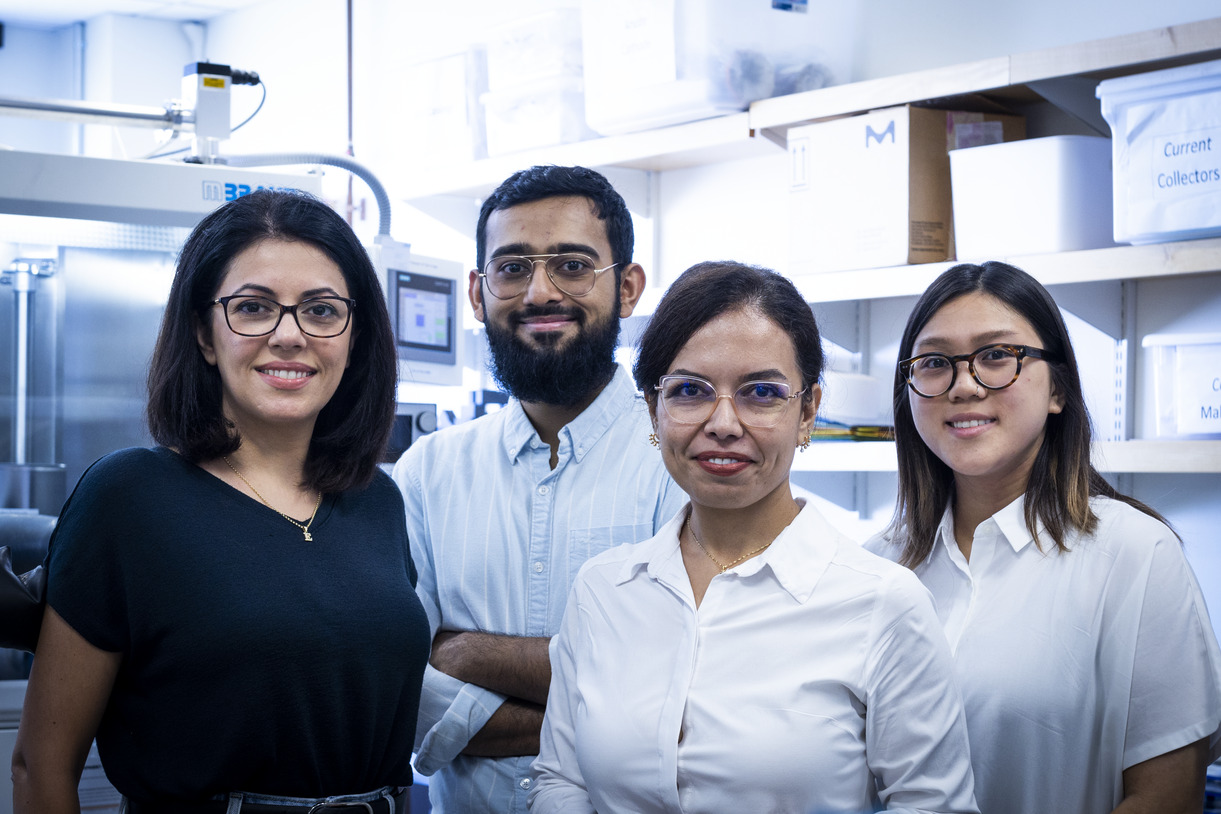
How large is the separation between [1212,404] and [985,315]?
0.77 metres

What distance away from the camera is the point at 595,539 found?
1.62 meters

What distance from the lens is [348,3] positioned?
4289mm

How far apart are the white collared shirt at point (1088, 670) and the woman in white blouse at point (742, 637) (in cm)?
30

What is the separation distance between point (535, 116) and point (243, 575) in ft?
6.29

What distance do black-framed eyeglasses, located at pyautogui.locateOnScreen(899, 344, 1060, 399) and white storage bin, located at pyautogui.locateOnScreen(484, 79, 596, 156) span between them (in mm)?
1528

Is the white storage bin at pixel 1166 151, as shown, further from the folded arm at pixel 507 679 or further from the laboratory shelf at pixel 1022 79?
the folded arm at pixel 507 679

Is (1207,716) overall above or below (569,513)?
below

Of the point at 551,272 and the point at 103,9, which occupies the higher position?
the point at 103,9

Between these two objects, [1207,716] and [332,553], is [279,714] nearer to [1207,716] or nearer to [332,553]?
[332,553]

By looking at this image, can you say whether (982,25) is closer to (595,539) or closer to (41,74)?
(595,539)

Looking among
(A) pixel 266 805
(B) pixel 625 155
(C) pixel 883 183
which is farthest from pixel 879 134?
(A) pixel 266 805

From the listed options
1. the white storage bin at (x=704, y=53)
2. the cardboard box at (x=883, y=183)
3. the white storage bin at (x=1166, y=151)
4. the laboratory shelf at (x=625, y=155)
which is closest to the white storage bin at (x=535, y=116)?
the laboratory shelf at (x=625, y=155)

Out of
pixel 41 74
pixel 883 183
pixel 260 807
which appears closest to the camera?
pixel 260 807

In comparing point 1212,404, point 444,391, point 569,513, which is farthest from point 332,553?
point 444,391
